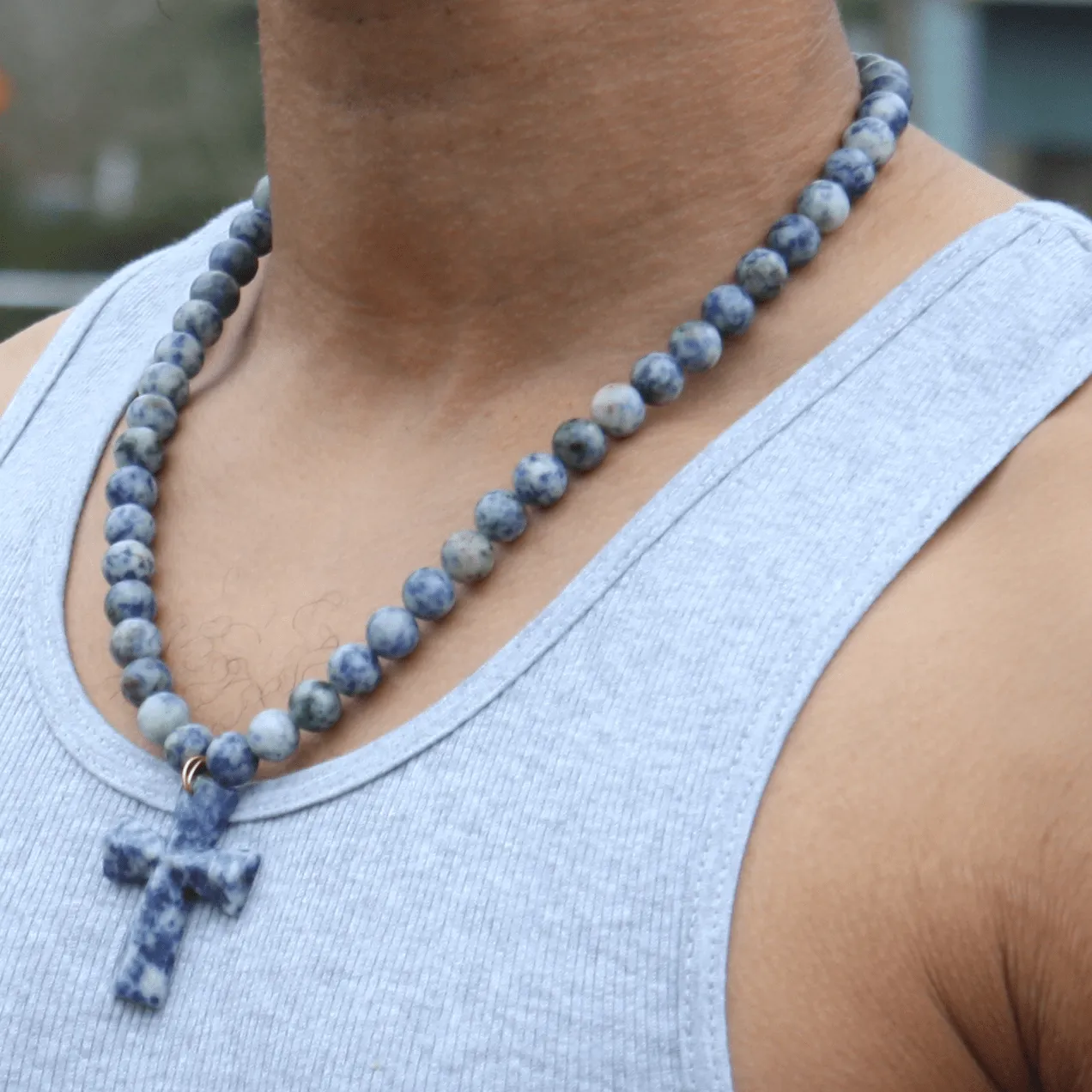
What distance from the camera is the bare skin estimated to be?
0.65m

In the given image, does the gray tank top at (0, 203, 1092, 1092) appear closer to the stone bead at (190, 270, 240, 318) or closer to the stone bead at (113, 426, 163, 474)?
the stone bead at (113, 426, 163, 474)

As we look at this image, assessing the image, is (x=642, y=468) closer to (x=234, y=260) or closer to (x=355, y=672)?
(x=355, y=672)

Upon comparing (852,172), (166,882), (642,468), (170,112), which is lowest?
(170,112)

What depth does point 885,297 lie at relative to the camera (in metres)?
0.79

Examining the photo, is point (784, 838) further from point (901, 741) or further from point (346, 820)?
point (346, 820)

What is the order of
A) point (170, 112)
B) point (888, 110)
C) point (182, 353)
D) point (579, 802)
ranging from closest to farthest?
point (579, 802) → point (888, 110) → point (182, 353) → point (170, 112)

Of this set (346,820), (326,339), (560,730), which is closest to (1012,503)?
(560,730)

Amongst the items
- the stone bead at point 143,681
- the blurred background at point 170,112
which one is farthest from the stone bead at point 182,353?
the blurred background at point 170,112

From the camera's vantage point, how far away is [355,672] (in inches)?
31.0

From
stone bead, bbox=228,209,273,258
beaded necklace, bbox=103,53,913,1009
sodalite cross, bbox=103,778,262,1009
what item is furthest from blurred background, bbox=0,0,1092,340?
sodalite cross, bbox=103,778,262,1009

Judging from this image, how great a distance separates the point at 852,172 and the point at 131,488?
0.47 meters

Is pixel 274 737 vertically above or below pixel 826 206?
below

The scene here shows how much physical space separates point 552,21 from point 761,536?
0.32 m

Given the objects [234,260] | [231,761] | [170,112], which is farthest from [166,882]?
[170,112]
